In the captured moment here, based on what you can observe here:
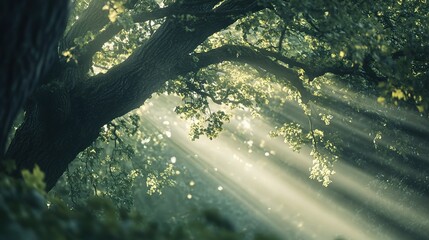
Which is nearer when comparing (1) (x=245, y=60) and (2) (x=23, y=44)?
(2) (x=23, y=44)

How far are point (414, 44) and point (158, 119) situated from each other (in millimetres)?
35678

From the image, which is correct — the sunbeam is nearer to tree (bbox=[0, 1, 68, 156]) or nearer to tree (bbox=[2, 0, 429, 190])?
tree (bbox=[2, 0, 429, 190])

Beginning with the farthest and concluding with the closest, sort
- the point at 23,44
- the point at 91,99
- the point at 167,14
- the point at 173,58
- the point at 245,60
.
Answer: the point at 245,60
the point at 173,58
the point at 91,99
the point at 167,14
the point at 23,44

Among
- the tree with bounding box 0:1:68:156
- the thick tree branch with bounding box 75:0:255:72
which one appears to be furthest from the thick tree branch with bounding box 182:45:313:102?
the tree with bounding box 0:1:68:156

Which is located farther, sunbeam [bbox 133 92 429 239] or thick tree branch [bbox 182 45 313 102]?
sunbeam [bbox 133 92 429 239]

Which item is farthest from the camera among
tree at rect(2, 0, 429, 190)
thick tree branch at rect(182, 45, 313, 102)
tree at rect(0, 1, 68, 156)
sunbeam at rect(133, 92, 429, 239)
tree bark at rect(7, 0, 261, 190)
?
sunbeam at rect(133, 92, 429, 239)

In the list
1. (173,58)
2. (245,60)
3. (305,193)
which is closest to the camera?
(173,58)

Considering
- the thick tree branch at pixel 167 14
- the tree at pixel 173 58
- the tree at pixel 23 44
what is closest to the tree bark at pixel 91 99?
the tree at pixel 173 58

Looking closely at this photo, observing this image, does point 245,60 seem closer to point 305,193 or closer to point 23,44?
point 23,44

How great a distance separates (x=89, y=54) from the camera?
28.9 ft

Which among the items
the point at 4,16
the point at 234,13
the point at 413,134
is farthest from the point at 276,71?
the point at 413,134

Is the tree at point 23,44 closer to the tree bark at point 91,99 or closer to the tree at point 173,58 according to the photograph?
the tree at point 173,58

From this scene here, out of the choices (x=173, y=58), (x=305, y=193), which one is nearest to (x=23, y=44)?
(x=173, y=58)

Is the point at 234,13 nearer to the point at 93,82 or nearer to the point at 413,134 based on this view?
the point at 93,82
